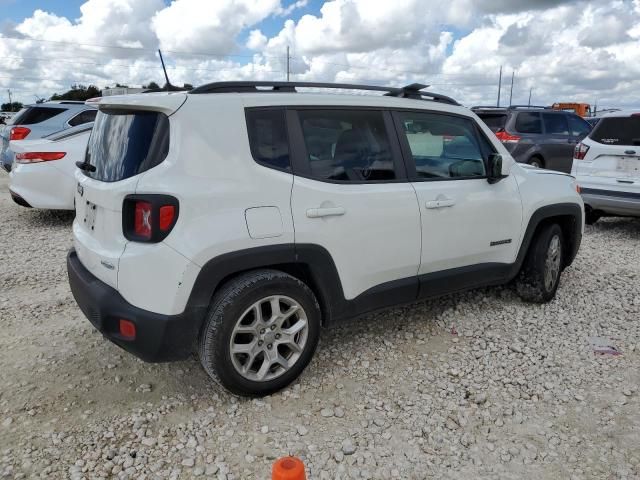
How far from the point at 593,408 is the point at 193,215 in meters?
2.55

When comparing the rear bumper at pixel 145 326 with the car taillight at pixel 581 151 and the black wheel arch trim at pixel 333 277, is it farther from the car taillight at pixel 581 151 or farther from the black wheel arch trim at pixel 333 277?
the car taillight at pixel 581 151

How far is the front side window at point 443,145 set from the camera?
3.68 metres

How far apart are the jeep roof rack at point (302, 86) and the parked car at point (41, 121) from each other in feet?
22.6

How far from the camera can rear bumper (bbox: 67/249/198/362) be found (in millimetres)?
2734

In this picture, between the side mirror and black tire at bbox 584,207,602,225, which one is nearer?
the side mirror

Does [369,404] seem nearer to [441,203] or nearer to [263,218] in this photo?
[263,218]

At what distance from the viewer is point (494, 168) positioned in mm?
3949

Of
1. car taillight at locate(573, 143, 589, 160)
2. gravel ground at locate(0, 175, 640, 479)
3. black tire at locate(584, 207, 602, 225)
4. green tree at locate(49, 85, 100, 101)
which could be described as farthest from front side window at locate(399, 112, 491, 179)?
green tree at locate(49, 85, 100, 101)

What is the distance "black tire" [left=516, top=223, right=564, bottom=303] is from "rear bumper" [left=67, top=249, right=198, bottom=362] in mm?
2988

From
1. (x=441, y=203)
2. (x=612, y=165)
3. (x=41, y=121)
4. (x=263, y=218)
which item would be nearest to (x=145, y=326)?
(x=263, y=218)

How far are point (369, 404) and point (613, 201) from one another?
5366 mm

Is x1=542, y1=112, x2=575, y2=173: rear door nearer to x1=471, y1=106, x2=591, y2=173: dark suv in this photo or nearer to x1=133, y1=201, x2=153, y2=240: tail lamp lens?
x1=471, y1=106, x2=591, y2=173: dark suv

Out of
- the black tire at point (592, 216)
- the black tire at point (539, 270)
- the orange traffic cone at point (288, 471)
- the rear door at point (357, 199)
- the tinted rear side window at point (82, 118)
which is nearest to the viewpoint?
the orange traffic cone at point (288, 471)

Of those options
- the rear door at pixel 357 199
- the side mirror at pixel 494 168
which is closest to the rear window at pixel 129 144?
the rear door at pixel 357 199
